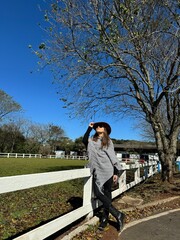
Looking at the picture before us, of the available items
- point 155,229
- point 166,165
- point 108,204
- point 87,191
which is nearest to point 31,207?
point 87,191

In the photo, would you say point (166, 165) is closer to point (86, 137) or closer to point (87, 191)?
point (87, 191)

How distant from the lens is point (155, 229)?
15.9 feet

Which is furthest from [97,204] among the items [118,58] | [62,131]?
[62,131]

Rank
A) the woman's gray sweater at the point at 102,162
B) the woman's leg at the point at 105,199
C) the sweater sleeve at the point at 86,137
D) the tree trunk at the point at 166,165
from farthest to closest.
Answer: the tree trunk at the point at 166,165, the sweater sleeve at the point at 86,137, the woman's gray sweater at the point at 102,162, the woman's leg at the point at 105,199

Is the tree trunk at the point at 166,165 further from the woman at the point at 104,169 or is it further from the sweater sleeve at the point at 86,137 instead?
the sweater sleeve at the point at 86,137

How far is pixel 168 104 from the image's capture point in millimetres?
12156

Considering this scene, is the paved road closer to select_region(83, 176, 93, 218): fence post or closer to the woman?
the woman

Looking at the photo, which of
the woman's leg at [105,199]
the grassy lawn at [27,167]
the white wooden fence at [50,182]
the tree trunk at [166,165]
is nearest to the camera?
the white wooden fence at [50,182]

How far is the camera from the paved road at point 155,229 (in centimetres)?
441

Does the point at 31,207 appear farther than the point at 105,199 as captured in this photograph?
Yes

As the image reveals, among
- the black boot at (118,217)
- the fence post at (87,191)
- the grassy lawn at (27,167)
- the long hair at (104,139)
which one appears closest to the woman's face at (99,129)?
the long hair at (104,139)

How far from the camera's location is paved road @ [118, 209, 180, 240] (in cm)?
441

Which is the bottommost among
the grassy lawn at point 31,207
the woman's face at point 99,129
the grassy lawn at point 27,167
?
the grassy lawn at point 31,207

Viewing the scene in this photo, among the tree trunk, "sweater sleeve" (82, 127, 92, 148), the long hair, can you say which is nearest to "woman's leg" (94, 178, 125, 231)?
the long hair
